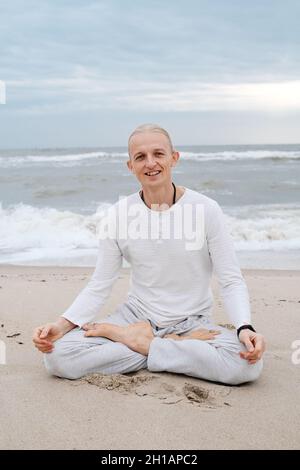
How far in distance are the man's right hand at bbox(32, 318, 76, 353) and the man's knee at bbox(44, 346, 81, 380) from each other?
3 centimetres

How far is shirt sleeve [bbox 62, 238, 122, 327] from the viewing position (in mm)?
3223

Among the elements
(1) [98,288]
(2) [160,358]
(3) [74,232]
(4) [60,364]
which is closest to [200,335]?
(2) [160,358]

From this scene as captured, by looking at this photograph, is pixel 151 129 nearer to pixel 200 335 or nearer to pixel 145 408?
pixel 200 335

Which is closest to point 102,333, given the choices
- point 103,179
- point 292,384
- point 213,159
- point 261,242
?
point 292,384

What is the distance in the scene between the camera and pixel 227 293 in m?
3.11

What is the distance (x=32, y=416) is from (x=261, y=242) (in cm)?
681

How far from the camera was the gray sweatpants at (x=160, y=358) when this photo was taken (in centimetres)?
296

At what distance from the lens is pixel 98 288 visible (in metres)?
3.28

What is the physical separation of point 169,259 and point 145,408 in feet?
2.83

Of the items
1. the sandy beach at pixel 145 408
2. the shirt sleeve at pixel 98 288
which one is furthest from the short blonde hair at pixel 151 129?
the sandy beach at pixel 145 408

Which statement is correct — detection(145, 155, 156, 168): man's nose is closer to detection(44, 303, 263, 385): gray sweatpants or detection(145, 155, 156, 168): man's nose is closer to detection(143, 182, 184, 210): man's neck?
detection(143, 182, 184, 210): man's neck

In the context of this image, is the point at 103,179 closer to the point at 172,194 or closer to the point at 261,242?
the point at 261,242

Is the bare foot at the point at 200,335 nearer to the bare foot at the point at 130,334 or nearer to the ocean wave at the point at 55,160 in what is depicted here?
the bare foot at the point at 130,334

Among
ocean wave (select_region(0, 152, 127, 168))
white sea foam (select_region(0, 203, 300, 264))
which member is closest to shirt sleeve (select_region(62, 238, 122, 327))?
white sea foam (select_region(0, 203, 300, 264))
